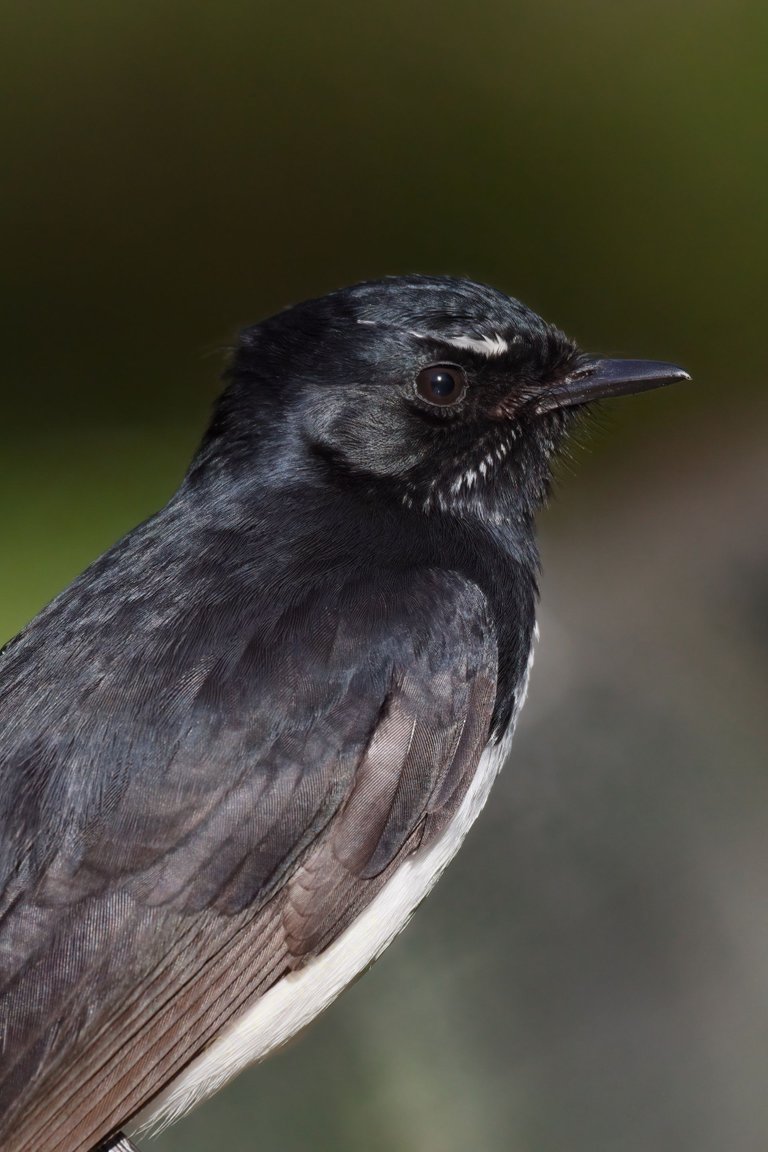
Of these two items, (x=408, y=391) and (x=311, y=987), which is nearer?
(x=311, y=987)

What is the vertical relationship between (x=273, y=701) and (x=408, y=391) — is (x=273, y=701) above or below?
below

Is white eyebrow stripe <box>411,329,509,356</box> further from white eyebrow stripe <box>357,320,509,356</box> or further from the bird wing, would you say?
the bird wing

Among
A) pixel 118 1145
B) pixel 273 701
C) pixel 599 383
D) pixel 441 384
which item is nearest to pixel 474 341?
pixel 441 384

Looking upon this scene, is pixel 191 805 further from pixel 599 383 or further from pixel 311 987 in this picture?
pixel 599 383

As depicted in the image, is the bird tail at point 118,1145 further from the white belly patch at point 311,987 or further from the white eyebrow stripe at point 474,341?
the white eyebrow stripe at point 474,341

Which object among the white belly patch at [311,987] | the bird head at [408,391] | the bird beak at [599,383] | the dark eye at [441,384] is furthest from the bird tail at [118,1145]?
the bird beak at [599,383]

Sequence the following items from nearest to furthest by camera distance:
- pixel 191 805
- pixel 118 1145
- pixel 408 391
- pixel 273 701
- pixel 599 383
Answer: pixel 191 805 < pixel 273 701 < pixel 118 1145 < pixel 408 391 < pixel 599 383

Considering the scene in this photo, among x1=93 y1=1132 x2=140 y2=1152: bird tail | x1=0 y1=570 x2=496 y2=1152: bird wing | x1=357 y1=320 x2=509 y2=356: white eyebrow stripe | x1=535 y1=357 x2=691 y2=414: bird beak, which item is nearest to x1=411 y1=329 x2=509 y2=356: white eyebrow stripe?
x1=357 y1=320 x2=509 y2=356: white eyebrow stripe
